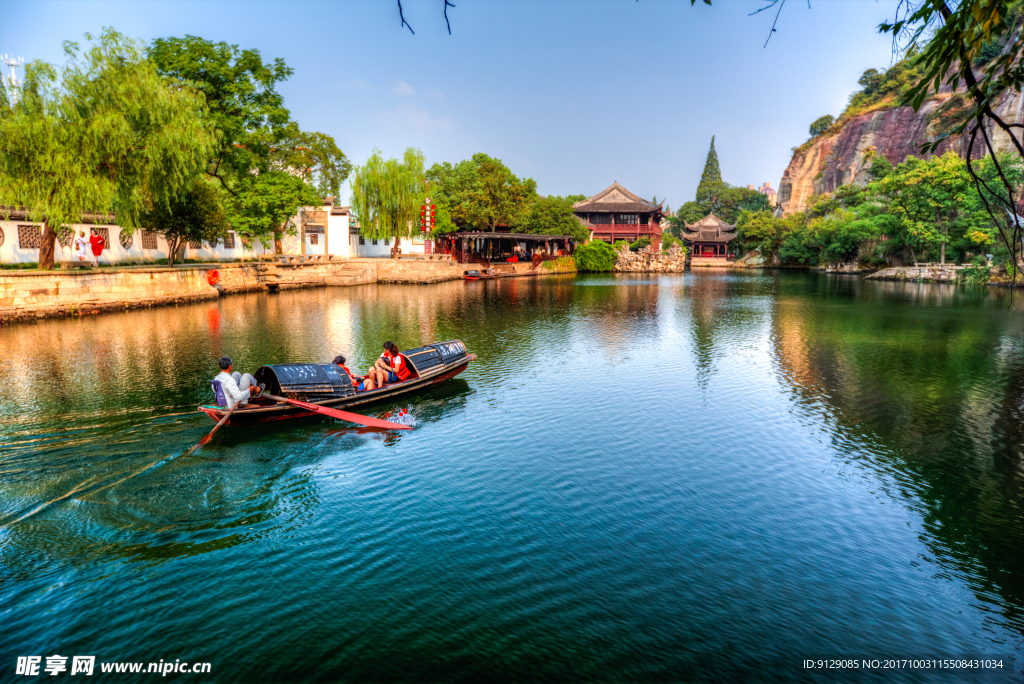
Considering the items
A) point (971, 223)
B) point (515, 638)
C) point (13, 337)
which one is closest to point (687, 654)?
point (515, 638)

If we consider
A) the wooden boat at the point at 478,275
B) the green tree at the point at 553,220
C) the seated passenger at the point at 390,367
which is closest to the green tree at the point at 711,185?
the green tree at the point at 553,220

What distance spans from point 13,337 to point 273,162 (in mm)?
31387

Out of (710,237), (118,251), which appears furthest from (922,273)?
(118,251)

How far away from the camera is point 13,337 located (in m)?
23.6

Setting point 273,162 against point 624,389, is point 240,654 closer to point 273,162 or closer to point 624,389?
point 624,389

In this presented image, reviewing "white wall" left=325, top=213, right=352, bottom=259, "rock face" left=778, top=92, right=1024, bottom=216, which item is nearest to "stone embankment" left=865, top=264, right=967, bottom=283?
"rock face" left=778, top=92, right=1024, bottom=216

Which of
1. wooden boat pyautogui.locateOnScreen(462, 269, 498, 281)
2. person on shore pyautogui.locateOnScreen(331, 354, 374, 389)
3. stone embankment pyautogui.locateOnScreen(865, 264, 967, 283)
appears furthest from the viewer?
wooden boat pyautogui.locateOnScreen(462, 269, 498, 281)

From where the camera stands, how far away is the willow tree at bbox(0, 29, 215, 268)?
85.6 feet

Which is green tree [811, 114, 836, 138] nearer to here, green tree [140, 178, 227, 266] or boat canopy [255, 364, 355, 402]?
green tree [140, 178, 227, 266]

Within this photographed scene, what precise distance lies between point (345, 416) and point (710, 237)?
8711cm

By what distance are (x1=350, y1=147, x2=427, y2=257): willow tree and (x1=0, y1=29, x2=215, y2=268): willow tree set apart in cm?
2067

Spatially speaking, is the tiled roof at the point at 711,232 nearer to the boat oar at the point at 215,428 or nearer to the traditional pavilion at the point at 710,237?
the traditional pavilion at the point at 710,237

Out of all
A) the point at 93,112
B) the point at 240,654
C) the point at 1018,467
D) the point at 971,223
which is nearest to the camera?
the point at 240,654

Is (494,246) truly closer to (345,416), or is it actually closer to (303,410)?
(303,410)
